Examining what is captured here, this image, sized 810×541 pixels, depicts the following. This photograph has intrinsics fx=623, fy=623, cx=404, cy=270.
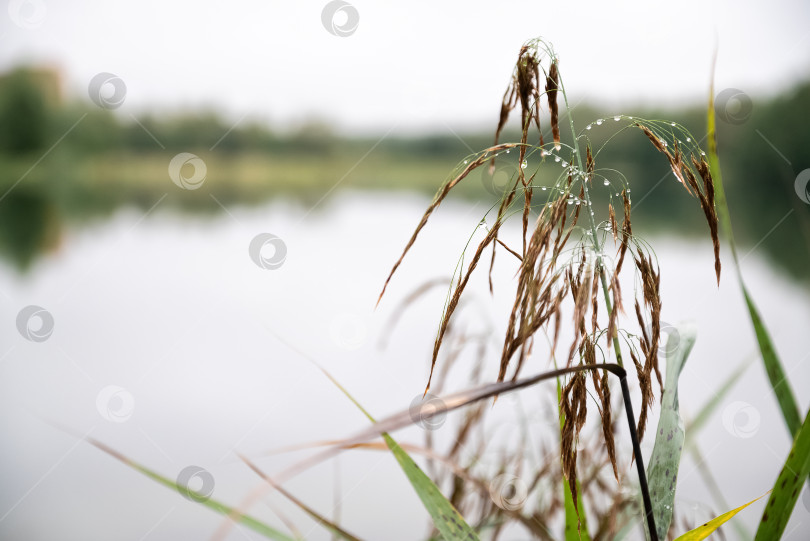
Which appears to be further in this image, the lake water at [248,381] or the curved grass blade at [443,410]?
the lake water at [248,381]

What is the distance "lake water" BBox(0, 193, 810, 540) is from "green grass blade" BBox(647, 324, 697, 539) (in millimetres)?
292

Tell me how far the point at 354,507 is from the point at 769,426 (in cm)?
247

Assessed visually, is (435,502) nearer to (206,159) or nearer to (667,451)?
(667,451)

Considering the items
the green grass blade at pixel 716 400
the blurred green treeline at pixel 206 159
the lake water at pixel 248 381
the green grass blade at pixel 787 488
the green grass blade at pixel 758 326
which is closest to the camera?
the green grass blade at pixel 787 488

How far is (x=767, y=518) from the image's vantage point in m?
0.52

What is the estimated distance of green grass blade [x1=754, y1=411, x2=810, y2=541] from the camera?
49cm

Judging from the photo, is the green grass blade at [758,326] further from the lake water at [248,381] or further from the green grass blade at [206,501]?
the green grass blade at [206,501]

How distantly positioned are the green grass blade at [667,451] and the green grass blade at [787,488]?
7 cm

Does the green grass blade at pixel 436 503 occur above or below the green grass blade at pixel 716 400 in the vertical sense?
below

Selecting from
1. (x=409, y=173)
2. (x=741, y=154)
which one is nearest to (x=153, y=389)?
(x=741, y=154)

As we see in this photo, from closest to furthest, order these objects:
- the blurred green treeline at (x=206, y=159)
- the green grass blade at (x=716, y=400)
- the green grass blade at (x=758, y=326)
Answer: the green grass blade at (x=758, y=326) < the green grass blade at (x=716, y=400) < the blurred green treeline at (x=206, y=159)

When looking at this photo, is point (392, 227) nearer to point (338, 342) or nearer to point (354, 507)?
point (338, 342)

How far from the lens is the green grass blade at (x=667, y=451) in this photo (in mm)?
543

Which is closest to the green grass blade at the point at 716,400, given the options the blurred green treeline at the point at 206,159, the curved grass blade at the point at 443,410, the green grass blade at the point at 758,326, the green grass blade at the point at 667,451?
the green grass blade at the point at 758,326
